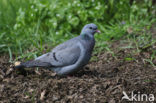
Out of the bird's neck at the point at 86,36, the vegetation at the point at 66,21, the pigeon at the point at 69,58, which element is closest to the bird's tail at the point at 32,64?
the pigeon at the point at 69,58

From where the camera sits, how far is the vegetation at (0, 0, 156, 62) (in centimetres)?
549

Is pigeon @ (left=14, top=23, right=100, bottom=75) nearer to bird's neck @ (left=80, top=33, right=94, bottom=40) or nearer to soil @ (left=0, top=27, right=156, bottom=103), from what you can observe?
bird's neck @ (left=80, top=33, right=94, bottom=40)

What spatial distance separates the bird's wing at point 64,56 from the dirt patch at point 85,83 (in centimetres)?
25

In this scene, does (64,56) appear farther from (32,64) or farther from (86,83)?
(86,83)

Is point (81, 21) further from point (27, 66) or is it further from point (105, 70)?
point (27, 66)

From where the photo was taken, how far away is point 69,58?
3.89 meters

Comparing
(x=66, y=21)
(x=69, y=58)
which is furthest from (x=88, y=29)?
(x=66, y=21)

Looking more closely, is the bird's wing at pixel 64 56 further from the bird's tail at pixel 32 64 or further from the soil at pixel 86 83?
the soil at pixel 86 83

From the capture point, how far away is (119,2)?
6500 millimetres

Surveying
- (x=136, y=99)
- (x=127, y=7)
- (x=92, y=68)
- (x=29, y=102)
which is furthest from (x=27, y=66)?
(x=127, y=7)

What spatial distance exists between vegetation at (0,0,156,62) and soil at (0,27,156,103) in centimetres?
80

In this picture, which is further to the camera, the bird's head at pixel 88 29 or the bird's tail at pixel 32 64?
the bird's head at pixel 88 29

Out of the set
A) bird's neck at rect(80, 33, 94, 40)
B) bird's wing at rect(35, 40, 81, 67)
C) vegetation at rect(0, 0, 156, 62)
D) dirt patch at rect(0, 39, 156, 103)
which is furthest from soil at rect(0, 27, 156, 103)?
vegetation at rect(0, 0, 156, 62)

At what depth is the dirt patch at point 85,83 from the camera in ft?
10.7
